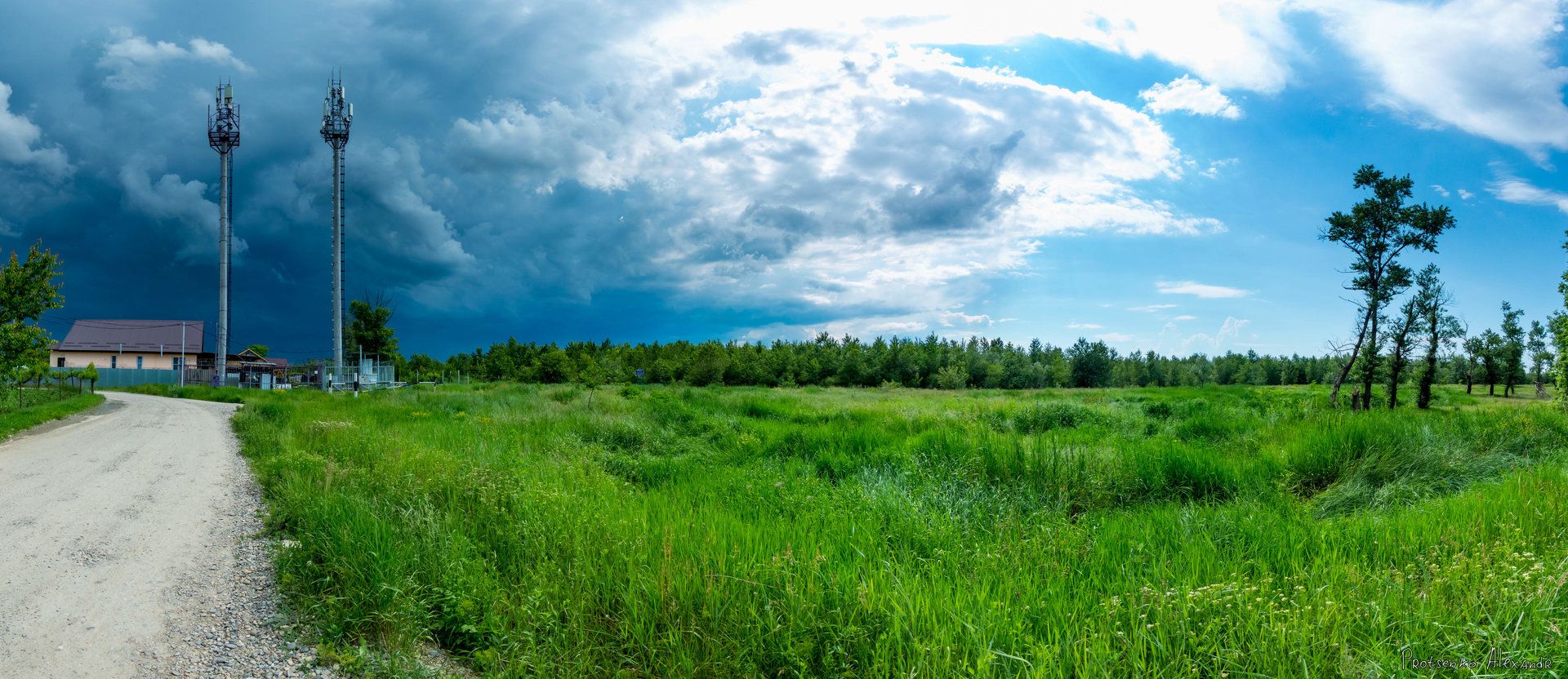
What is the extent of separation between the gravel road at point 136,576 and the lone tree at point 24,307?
16.0 meters

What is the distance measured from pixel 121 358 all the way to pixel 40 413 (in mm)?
62274

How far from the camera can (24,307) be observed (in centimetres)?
2414

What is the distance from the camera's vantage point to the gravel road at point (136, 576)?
15.0 ft

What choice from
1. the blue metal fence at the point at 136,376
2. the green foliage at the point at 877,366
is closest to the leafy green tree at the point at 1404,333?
the green foliage at the point at 877,366

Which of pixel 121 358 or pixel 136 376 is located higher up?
pixel 121 358

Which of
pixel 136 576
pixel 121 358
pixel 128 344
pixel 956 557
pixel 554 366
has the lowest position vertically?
pixel 136 576

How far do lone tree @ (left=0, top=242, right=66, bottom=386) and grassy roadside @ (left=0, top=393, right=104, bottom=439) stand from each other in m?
1.42

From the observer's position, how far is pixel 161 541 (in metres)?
7.30

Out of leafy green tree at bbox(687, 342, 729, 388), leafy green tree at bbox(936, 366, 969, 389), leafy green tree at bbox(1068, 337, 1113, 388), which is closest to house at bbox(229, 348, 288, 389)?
leafy green tree at bbox(687, 342, 729, 388)

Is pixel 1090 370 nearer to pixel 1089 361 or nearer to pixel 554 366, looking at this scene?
pixel 1089 361

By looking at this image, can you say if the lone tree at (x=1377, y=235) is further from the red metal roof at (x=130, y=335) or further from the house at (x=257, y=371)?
the red metal roof at (x=130, y=335)

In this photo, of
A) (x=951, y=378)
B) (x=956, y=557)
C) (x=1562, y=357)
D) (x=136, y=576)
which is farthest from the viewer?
(x=951, y=378)

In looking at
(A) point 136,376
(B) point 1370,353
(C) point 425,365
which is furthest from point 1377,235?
(C) point 425,365

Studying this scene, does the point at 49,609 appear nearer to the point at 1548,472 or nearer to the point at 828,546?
the point at 828,546
